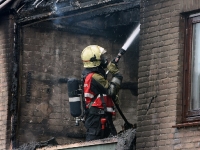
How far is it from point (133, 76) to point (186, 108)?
173 inches

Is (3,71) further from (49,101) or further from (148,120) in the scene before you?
(148,120)

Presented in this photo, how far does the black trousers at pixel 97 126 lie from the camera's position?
14.0m

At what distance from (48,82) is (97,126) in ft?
8.22

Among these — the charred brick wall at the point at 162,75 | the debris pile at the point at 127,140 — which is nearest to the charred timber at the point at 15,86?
the debris pile at the point at 127,140

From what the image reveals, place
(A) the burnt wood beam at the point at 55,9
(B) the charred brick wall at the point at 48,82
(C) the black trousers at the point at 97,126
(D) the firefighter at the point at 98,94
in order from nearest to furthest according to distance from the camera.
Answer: (D) the firefighter at the point at 98,94, (C) the black trousers at the point at 97,126, (A) the burnt wood beam at the point at 55,9, (B) the charred brick wall at the point at 48,82

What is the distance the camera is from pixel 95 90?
45.8 feet

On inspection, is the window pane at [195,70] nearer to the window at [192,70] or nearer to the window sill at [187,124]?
the window at [192,70]

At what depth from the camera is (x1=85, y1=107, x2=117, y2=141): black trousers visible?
14016 millimetres

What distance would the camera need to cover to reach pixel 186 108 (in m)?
12.6

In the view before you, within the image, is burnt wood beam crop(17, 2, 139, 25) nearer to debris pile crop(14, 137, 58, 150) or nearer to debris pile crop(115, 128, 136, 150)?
debris pile crop(14, 137, 58, 150)

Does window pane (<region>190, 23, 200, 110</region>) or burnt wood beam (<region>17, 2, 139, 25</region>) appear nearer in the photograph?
window pane (<region>190, 23, 200, 110</region>)

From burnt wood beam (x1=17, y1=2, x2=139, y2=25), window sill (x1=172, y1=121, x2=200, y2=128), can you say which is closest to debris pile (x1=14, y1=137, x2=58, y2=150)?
burnt wood beam (x1=17, y1=2, x2=139, y2=25)

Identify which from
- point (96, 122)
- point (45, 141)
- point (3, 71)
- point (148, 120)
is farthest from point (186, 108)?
point (3, 71)

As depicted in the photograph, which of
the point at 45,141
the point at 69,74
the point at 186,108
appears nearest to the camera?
the point at 186,108
